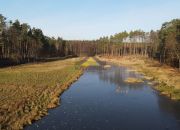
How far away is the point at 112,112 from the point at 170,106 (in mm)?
7829

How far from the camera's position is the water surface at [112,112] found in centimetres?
2275

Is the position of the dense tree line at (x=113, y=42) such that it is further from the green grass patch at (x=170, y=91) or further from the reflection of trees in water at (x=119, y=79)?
the green grass patch at (x=170, y=91)

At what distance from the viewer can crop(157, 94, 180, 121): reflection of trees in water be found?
2757 centimetres

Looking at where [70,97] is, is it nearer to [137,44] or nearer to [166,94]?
[166,94]

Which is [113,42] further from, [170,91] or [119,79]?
[170,91]

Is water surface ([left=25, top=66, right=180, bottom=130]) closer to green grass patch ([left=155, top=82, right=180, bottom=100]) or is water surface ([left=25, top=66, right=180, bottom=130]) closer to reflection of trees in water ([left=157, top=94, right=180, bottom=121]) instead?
reflection of trees in water ([left=157, top=94, right=180, bottom=121])

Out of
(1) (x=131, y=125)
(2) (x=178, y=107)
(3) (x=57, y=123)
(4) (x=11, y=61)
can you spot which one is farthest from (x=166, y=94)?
(4) (x=11, y=61)

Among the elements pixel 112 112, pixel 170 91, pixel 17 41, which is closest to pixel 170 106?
pixel 112 112

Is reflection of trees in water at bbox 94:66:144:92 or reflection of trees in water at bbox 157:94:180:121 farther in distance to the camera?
reflection of trees in water at bbox 94:66:144:92

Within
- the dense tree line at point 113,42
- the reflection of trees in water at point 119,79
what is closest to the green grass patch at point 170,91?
the reflection of trees in water at point 119,79

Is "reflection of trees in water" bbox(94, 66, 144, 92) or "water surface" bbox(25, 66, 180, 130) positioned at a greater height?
"reflection of trees in water" bbox(94, 66, 144, 92)

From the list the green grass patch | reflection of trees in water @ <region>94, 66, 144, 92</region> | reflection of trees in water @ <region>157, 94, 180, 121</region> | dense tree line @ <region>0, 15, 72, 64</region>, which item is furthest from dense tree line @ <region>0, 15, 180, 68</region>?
reflection of trees in water @ <region>157, 94, 180, 121</region>

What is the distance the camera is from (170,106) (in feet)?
100

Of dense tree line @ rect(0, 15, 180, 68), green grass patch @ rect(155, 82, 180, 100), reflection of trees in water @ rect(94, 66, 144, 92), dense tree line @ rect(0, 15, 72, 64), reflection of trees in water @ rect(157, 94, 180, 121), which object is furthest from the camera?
dense tree line @ rect(0, 15, 72, 64)
